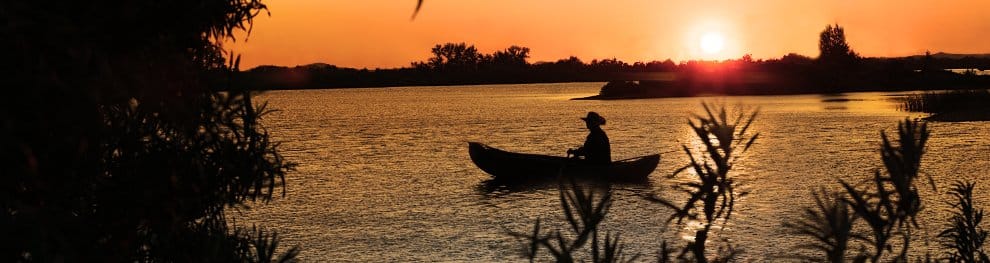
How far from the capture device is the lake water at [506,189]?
2230 cm

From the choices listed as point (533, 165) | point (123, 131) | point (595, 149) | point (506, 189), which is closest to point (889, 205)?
point (123, 131)

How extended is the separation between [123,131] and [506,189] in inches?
985

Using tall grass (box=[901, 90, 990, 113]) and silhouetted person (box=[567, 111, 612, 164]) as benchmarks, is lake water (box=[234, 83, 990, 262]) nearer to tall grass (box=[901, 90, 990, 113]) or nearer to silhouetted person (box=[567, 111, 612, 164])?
silhouetted person (box=[567, 111, 612, 164])

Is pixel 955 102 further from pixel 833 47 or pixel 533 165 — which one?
pixel 833 47

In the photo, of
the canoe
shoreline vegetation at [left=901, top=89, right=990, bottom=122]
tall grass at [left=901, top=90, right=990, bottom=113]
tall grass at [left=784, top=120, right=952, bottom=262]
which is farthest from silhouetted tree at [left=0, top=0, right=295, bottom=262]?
tall grass at [left=901, top=90, right=990, bottom=113]

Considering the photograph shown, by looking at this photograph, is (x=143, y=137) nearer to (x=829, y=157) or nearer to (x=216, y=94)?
(x=216, y=94)

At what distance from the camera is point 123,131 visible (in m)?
7.18

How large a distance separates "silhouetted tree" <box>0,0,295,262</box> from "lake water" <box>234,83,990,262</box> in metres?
3.64

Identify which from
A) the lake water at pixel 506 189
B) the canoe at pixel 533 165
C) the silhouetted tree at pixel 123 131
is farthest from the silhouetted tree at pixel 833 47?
the silhouetted tree at pixel 123 131

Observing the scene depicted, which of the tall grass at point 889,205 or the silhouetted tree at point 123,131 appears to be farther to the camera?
the silhouetted tree at point 123,131

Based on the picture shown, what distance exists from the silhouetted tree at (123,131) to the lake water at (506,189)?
3638 mm

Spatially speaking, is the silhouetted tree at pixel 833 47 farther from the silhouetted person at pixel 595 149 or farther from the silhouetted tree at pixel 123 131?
the silhouetted tree at pixel 123 131

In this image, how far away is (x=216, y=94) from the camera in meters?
7.85

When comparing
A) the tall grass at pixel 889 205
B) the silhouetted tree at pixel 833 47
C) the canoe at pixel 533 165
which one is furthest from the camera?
the silhouetted tree at pixel 833 47
